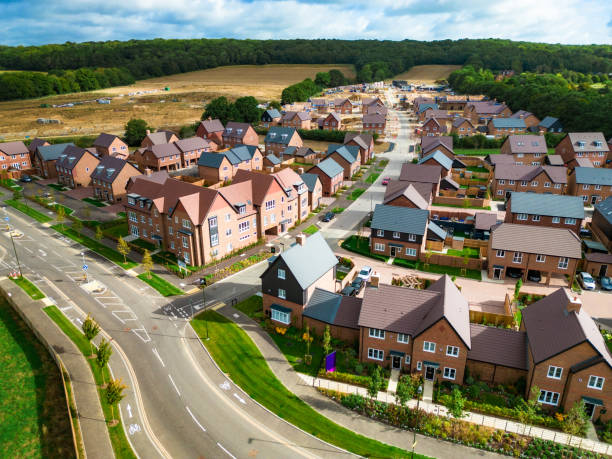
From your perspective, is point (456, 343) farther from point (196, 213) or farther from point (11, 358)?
point (11, 358)

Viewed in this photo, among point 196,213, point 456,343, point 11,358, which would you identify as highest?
point 196,213

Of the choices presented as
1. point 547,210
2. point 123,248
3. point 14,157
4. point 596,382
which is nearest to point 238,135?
point 14,157

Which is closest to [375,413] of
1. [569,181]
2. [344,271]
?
[344,271]

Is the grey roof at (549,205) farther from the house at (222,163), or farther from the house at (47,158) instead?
the house at (47,158)

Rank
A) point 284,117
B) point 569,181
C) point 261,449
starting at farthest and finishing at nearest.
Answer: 1. point 284,117
2. point 569,181
3. point 261,449

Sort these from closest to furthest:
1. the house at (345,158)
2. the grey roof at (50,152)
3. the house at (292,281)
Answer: the house at (292,281) < the house at (345,158) < the grey roof at (50,152)

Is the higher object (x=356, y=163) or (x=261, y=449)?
(x=356, y=163)

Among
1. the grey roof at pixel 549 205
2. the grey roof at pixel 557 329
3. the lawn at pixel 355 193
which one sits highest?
the grey roof at pixel 549 205

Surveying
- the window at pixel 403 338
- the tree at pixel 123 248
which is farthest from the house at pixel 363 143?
the window at pixel 403 338
